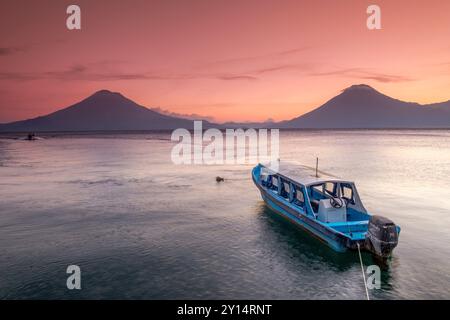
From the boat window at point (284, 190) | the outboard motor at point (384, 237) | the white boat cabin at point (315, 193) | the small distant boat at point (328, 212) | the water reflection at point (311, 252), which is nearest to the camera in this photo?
the outboard motor at point (384, 237)

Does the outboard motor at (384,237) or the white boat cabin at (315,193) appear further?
the white boat cabin at (315,193)

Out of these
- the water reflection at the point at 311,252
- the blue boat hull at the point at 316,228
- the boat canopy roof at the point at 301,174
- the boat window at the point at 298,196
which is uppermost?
the boat canopy roof at the point at 301,174

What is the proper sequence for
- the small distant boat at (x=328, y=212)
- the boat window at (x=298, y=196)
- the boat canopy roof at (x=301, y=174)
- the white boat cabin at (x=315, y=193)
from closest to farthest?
the small distant boat at (x=328, y=212) < the white boat cabin at (x=315, y=193) < the boat canopy roof at (x=301, y=174) < the boat window at (x=298, y=196)

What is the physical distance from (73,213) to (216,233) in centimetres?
1216

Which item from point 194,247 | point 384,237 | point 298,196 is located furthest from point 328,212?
point 194,247

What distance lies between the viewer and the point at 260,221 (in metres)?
24.8

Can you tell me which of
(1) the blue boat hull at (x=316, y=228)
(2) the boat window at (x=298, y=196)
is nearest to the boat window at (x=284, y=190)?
(1) the blue boat hull at (x=316, y=228)

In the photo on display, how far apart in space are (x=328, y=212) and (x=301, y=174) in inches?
194

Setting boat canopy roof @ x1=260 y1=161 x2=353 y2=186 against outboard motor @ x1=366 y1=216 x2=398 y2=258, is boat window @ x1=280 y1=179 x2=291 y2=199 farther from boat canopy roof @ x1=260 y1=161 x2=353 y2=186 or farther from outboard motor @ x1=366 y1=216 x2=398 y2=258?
outboard motor @ x1=366 y1=216 x2=398 y2=258

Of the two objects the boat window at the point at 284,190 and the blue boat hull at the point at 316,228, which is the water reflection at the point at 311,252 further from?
the boat window at the point at 284,190

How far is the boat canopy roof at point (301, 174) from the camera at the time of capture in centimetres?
2167

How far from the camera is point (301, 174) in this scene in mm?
24188
